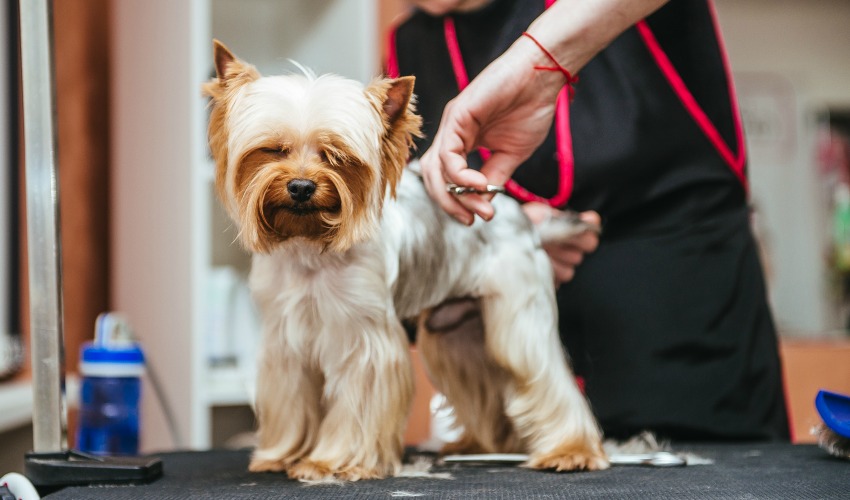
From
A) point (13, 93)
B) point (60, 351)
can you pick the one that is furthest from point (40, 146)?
point (13, 93)

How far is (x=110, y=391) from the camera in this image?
5.77ft

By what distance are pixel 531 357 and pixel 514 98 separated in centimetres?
34

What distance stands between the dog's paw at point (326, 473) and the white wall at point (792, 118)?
12.1 ft

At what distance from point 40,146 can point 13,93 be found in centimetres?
128

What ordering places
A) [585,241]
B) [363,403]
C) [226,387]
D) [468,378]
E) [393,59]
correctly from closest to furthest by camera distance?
[363,403], [468,378], [585,241], [393,59], [226,387]

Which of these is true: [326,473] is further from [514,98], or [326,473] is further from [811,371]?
[811,371]

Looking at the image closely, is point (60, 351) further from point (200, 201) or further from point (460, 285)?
point (200, 201)

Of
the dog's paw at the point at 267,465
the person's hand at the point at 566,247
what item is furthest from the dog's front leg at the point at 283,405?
the person's hand at the point at 566,247

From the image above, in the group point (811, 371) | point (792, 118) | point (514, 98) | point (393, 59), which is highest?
point (792, 118)

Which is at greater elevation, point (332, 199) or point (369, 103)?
point (369, 103)

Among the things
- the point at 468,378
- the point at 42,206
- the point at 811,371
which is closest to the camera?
the point at 42,206

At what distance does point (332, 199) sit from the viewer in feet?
3.27

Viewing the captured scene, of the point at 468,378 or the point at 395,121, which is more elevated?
the point at 395,121

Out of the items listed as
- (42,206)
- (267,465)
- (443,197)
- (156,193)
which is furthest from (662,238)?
(156,193)
